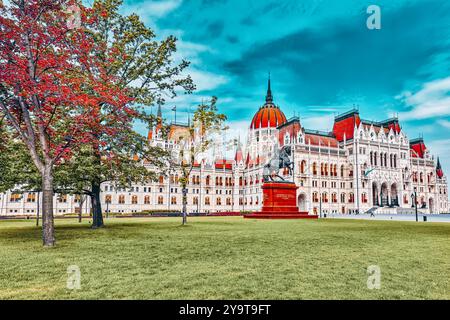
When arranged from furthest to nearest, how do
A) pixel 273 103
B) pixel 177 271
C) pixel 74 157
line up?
pixel 273 103, pixel 74 157, pixel 177 271

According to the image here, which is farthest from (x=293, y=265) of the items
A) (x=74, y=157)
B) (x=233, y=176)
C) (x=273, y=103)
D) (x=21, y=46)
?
(x=273, y=103)

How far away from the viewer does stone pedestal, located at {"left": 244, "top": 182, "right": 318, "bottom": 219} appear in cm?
3853

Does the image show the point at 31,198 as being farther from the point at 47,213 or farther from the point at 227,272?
the point at 227,272

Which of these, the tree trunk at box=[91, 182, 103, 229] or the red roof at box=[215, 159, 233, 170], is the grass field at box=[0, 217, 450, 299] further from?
the red roof at box=[215, 159, 233, 170]

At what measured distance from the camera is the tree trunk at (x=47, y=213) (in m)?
13.3

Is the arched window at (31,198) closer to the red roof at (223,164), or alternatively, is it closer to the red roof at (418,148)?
the red roof at (223,164)

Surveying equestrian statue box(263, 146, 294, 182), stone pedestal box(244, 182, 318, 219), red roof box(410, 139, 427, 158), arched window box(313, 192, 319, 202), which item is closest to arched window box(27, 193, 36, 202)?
stone pedestal box(244, 182, 318, 219)

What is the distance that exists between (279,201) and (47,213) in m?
29.5

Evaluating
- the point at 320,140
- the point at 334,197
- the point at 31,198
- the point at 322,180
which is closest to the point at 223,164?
the point at 320,140

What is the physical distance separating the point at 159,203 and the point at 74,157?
69789mm

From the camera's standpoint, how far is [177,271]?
7.78 metres

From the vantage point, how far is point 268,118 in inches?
4508

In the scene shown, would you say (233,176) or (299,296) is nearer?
(299,296)
